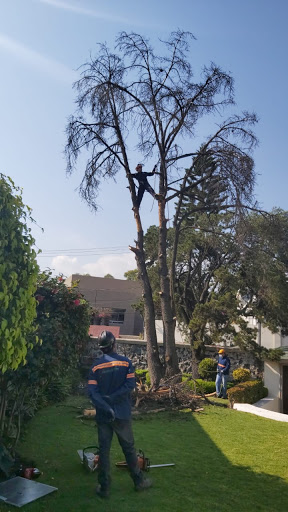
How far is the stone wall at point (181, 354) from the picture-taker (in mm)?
17547

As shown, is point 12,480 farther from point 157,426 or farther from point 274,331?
point 274,331

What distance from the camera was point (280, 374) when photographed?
1578cm

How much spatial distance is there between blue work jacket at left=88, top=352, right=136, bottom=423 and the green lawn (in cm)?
87

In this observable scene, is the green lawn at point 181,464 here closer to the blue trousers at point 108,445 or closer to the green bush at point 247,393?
the blue trousers at point 108,445

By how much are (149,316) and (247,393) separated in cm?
365

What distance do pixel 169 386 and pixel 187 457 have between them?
17.3ft

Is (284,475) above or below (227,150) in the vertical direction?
below

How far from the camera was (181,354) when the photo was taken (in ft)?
64.5

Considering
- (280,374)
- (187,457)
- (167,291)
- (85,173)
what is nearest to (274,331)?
(280,374)

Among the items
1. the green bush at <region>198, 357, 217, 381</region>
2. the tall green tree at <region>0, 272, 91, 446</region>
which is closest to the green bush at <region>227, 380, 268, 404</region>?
the green bush at <region>198, 357, 217, 381</region>

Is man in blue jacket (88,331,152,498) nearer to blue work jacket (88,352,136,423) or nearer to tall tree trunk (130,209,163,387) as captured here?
blue work jacket (88,352,136,423)

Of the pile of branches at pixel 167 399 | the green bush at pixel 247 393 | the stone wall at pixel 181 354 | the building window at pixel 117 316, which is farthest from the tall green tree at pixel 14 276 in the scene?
the building window at pixel 117 316

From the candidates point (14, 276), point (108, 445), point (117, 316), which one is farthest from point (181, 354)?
point (117, 316)

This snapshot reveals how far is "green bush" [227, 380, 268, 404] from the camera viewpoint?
12609mm
